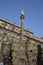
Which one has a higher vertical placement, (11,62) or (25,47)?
(25,47)

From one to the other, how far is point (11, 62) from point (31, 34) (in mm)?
39164

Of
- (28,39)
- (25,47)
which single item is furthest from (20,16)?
(28,39)

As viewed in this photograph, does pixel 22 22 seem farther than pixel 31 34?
No

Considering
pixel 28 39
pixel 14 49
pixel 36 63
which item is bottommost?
pixel 36 63

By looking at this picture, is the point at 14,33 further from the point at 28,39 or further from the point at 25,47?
the point at 25,47

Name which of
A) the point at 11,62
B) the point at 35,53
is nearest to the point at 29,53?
the point at 35,53

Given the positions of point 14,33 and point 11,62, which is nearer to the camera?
point 11,62

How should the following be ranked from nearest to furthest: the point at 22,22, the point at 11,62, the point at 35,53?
the point at 11,62
the point at 35,53
the point at 22,22

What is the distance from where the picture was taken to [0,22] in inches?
2857

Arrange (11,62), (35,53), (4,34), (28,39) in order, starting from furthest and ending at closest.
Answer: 1. (28,39)
2. (4,34)
3. (35,53)
4. (11,62)

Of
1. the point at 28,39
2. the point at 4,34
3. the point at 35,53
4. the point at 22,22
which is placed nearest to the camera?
the point at 35,53

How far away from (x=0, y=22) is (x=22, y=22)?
16.0 metres

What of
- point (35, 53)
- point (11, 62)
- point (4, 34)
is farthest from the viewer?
point (4, 34)

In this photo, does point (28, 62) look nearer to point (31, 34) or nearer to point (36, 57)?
point (36, 57)
